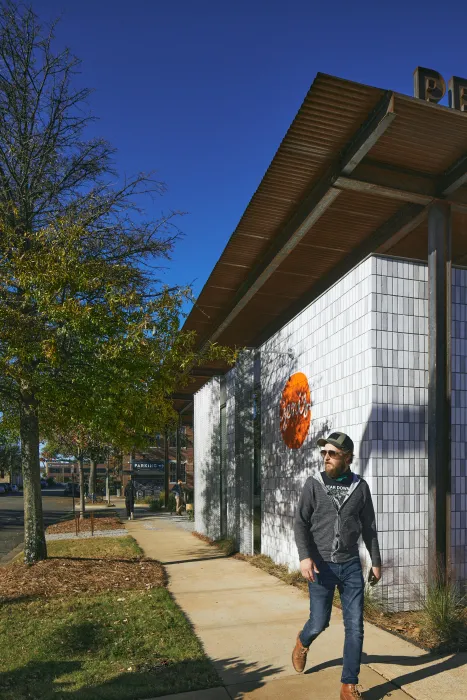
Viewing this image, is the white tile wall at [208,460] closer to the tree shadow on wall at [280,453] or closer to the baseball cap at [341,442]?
the tree shadow on wall at [280,453]

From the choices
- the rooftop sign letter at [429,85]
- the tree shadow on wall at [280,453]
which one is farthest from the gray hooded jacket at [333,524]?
the tree shadow on wall at [280,453]

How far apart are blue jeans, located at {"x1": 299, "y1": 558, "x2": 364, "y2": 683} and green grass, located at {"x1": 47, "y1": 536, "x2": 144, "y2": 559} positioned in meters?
7.82

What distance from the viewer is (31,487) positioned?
10453 mm

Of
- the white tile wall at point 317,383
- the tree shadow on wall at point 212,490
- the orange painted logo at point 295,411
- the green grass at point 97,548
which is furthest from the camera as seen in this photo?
the tree shadow on wall at point 212,490

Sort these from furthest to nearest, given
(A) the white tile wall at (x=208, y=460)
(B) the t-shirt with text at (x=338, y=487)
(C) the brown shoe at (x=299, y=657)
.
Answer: (A) the white tile wall at (x=208, y=460) → (C) the brown shoe at (x=299, y=657) → (B) the t-shirt with text at (x=338, y=487)

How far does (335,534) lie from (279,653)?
181 cm

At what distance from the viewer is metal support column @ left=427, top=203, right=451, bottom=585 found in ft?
21.1

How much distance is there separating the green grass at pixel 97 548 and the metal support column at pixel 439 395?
271 inches

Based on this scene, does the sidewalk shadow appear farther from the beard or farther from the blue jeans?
the beard

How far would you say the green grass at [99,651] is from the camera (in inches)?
181

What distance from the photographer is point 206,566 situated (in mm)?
10891

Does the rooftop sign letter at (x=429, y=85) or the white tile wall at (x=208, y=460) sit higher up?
the rooftop sign letter at (x=429, y=85)

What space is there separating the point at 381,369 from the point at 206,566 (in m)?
5.65

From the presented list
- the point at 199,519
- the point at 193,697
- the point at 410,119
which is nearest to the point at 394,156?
the point at 410,119
